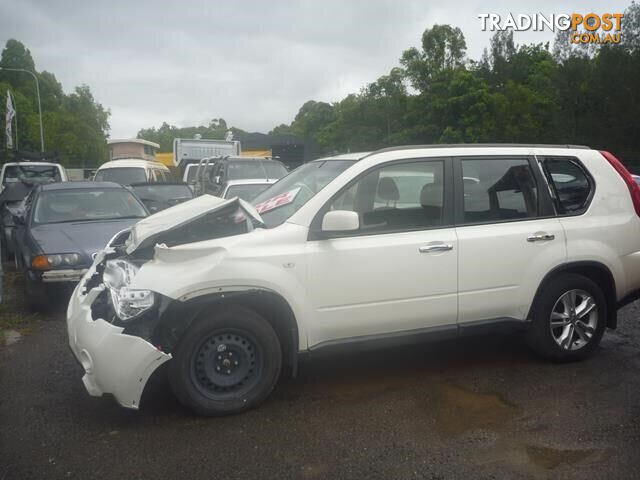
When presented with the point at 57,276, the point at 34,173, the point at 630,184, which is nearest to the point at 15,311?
the point at 57,276

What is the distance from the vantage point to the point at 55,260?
686 cm

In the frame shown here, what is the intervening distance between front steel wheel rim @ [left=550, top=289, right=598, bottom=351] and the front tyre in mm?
2420

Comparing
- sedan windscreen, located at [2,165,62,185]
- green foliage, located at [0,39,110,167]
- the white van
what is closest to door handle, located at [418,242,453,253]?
the white van

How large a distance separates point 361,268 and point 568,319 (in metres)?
2.00

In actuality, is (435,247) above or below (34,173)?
below

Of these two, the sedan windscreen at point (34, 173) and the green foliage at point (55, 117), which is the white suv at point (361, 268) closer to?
the sedan windscreen at point (34, 173)

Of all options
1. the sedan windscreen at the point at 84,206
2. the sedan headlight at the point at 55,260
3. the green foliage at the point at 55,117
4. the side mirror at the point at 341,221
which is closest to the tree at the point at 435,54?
the green foliage at the point at 55,117

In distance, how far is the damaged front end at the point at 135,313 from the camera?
3.76m

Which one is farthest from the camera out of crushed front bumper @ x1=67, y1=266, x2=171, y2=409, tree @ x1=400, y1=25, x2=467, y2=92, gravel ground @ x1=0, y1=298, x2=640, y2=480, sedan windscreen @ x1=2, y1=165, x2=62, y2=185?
tree @ x1=400, y1=25, x2=467, y2=92

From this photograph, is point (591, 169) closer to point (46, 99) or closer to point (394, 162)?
point (394, 162)

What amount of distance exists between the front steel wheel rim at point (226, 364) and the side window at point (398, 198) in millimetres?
1179

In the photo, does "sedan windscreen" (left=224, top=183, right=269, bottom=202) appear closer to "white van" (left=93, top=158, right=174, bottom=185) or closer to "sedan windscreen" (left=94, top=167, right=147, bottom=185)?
"white van" (left=93, top=158, right=174, bottom=185)

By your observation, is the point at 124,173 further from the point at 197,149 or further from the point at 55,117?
the point at 55,117

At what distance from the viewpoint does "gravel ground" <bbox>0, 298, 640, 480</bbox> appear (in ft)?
11.3
